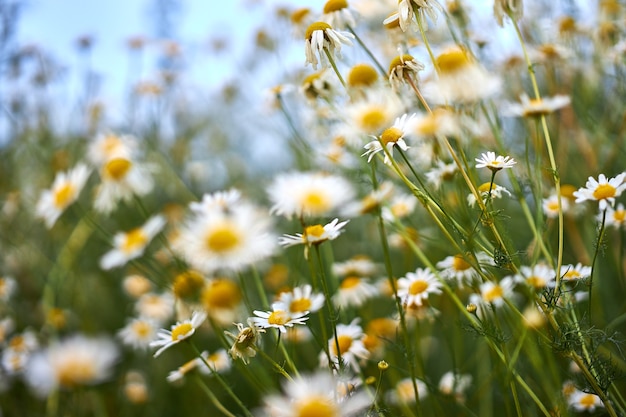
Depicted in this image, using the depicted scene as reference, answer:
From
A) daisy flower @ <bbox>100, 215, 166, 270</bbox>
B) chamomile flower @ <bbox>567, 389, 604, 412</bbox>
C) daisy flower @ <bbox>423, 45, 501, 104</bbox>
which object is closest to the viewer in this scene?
daisy flower @ <bbox>423, 45, 501, 104</bbox>

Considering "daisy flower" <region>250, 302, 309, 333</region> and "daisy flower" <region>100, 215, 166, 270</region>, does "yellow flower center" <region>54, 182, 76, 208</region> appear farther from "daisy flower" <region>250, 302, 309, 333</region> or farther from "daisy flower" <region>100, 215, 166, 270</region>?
"daisy flower" <region>250, 302, 309, 333</region>

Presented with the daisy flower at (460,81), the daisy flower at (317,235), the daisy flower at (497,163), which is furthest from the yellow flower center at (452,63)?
the daisy flower at (317,235)

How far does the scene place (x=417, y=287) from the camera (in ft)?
2.90

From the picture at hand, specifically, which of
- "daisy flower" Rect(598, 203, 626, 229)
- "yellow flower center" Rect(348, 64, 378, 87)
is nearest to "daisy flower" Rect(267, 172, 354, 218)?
"yellow flower center" Rect(348, 64, 378, 87)

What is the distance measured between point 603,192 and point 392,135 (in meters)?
0.28

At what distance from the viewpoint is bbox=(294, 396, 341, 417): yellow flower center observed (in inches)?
20.6

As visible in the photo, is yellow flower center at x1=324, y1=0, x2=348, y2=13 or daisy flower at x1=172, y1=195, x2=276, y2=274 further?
yellow flower center at x1=324, y1=0, x2=348, y2=13

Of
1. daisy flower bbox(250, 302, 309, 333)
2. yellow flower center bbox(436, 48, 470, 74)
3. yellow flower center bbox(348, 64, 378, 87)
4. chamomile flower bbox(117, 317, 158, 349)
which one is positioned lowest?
chamomile flower bbox(117, 317, 158, 349)

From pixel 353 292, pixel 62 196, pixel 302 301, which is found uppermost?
pixel 62 196

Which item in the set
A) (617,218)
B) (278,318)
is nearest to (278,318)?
(278,318)

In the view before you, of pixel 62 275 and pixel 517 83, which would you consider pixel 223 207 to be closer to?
pixel 62 275

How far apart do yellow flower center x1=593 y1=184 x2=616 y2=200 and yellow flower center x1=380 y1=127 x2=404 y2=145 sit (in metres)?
0.27

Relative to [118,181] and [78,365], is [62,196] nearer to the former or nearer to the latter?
[118,181]

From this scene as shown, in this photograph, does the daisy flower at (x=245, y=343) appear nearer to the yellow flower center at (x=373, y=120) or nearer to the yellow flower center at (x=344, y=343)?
the yellow flower center at (x=344, y=343)
